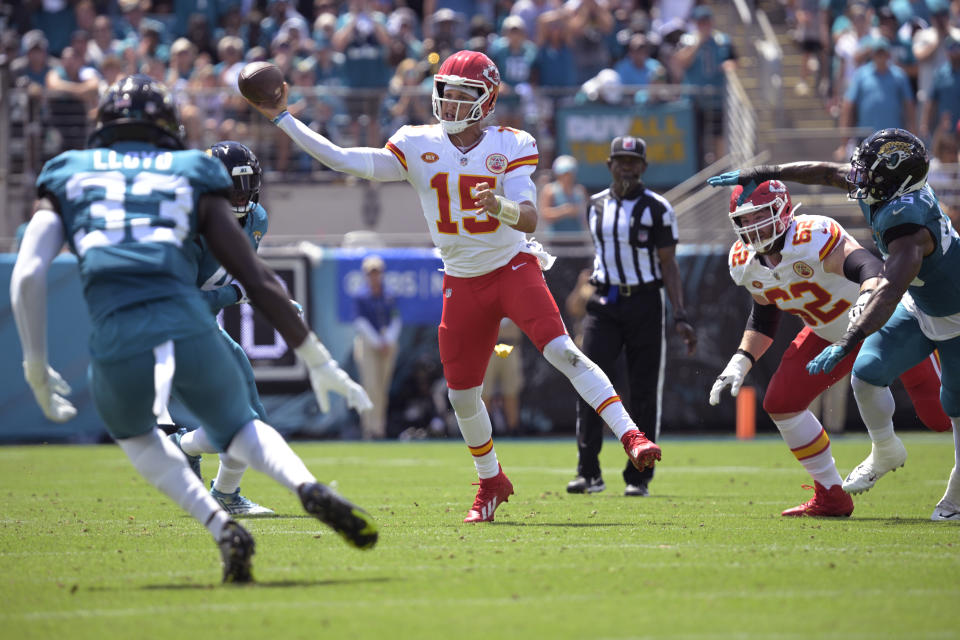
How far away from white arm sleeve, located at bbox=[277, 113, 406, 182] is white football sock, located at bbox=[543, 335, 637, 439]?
1152mm

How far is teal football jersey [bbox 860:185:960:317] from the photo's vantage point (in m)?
6.06

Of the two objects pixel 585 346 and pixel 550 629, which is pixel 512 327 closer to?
pixel 585 346

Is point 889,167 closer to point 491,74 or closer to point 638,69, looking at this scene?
point 491,74

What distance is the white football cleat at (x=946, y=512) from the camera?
6367 mm

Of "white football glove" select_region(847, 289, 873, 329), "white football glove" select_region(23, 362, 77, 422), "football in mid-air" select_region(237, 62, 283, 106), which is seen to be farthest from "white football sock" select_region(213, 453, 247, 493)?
"white football glove" select_region(847, 289, 873, 329)

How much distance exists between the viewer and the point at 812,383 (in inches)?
259

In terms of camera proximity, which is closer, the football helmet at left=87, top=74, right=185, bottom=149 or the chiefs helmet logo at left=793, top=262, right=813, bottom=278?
the football helmet at left=87, top=74, right=185, bottom=149

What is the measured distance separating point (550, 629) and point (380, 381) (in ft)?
32.7

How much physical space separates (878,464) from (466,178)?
255cm

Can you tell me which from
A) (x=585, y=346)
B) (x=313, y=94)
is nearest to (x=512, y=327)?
(x=313, y=94)

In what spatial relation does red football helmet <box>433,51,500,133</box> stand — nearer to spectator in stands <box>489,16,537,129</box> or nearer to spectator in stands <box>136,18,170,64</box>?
spectator in stands <box>489,16,537,129</box>

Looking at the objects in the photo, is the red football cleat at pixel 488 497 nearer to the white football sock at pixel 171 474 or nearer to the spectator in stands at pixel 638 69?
the white football sock at pixel 171 474

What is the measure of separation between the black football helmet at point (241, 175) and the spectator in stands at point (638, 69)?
8.31 meters

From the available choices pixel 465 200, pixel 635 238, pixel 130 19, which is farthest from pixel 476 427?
pixel 130 19
